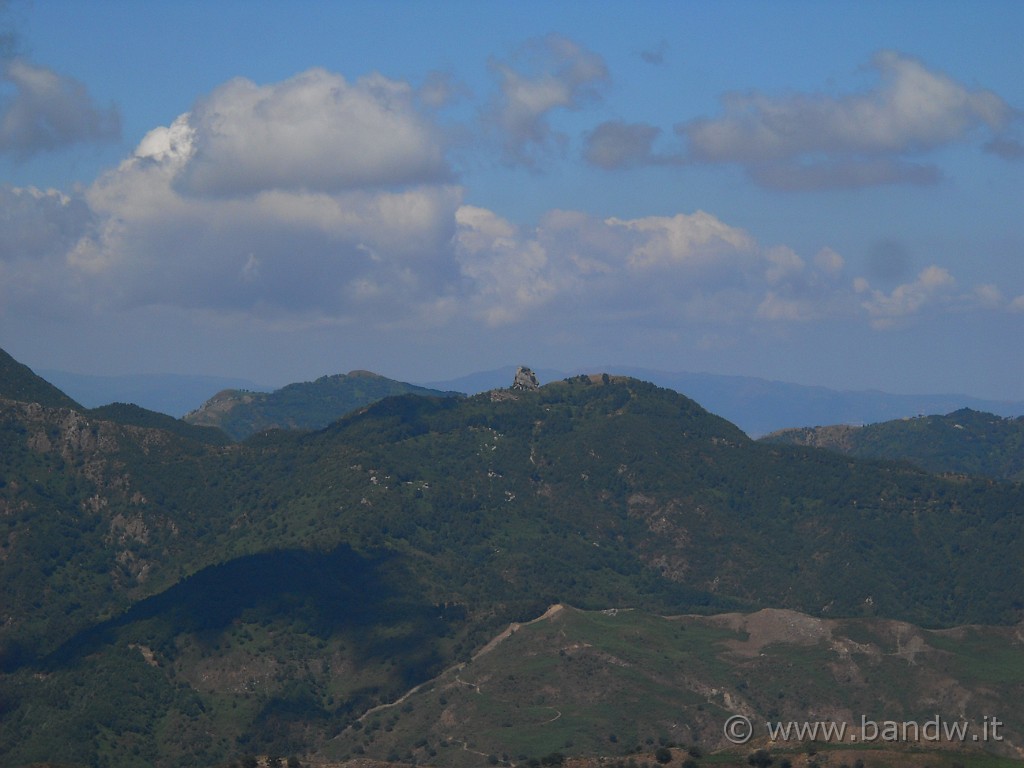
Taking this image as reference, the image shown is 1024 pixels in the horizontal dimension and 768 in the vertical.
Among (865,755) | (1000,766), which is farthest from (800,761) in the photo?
(1000,766)

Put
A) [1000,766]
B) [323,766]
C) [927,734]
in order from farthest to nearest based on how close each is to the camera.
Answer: [927,734] → [323,766] → [1000,766]

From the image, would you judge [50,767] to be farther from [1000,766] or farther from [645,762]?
[1000,766]

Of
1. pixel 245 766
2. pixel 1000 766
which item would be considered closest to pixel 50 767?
pixel 245 766

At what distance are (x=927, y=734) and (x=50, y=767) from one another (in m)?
102

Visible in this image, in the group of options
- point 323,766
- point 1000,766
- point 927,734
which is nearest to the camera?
point 1000,766

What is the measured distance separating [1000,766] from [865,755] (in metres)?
13.0

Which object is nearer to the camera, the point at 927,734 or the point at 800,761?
the point at 800,761

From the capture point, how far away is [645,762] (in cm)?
16200

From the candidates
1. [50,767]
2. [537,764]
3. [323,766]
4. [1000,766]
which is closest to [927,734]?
[1000,766]

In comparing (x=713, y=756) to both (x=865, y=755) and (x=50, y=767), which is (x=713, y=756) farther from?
(x=50, y=767)

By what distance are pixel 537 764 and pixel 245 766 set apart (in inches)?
1188

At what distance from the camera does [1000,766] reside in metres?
157

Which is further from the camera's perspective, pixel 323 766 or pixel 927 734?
pixel 927 734

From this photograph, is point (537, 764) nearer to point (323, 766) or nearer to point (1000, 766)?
point (323, 766)
